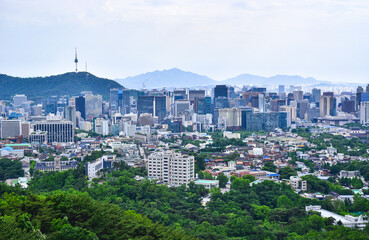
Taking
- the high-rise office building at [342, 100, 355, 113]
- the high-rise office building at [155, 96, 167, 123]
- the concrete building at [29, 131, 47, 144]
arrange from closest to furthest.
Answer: the concrete building at [29, 131, 47, 144] < the high-rise office building at [155, 96, 167, 123] < the high-rise office building at [342, 100, 355, 113]

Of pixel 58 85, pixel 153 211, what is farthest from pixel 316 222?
pixel 58 85

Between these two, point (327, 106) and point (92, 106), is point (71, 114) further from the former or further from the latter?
point (327, 106)

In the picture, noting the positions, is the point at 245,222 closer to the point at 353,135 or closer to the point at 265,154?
the point at 265,154

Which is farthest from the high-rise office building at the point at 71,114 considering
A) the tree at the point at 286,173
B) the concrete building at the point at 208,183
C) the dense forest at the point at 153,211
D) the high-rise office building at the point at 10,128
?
the concrete building at the point at 208,183

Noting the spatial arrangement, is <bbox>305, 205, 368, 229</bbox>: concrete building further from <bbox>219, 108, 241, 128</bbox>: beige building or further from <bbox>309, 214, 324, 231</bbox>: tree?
<bbox>219, 108, 241, 128</bbox>: beige building

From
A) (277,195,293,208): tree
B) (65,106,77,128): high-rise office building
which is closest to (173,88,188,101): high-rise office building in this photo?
(65,106,77,128): high-rise office building

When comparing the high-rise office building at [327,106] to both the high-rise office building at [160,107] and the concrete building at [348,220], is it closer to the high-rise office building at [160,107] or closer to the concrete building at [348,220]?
the high-rise office building at [160,107]
